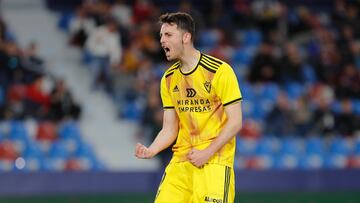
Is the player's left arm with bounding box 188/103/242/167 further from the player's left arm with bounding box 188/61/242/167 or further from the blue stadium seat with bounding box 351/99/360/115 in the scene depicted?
the blue stadium seat with bounding box 351/99/360/115

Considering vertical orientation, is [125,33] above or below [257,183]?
above

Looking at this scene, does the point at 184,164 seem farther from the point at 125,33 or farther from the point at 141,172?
the point at 125,33

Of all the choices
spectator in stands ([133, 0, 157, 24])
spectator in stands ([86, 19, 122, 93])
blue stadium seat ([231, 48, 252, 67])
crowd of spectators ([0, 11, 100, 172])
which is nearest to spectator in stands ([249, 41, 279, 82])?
blue stadium seat ([231, 48, 252, 67])

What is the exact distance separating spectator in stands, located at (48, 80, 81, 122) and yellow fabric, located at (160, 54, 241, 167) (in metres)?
9.02

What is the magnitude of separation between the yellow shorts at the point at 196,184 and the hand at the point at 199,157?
0.08m

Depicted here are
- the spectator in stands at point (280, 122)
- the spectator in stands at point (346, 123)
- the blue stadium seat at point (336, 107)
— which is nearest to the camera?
the spectator in stands at point (280, 122)

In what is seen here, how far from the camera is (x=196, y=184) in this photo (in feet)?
25.7

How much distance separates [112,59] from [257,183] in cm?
415

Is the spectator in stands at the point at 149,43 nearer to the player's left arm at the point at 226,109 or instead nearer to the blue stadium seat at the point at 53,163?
the blue stadium seat at the point at 53,163

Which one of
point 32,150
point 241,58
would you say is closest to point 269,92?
point 241,58

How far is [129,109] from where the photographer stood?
1833 cm

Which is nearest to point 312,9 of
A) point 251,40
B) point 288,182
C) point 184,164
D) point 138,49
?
point 251,40

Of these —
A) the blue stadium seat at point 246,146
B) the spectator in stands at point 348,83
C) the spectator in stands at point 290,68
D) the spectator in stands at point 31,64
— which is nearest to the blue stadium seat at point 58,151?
the spectator in stands at point 31,64

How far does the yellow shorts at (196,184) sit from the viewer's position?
7.76 meters
